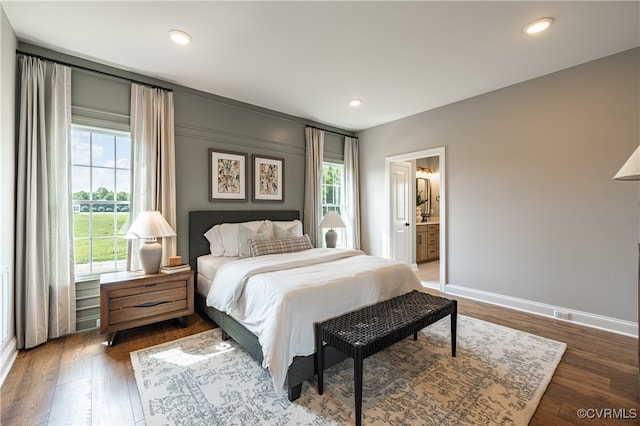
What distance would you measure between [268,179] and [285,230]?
3.02ft

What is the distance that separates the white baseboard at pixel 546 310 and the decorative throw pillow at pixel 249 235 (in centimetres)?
282

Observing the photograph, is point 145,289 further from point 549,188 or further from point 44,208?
point 549,188

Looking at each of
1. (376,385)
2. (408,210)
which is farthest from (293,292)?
(408,210)

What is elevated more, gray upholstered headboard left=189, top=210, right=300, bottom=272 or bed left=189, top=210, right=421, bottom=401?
gray upholstered headboard left=189, top=210, right=300, bottom=272

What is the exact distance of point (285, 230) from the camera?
3.90 metres

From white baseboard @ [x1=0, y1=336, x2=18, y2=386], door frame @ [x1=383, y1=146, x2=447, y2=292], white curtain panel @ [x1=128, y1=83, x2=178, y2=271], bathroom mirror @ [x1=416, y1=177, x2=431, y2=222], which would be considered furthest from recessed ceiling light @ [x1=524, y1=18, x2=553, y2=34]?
white baseboard @ [x1=0, y1=336, x2=18, y2=386]

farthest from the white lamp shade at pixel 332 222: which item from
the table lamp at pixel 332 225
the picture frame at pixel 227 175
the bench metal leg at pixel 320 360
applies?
the bench metal leg at pixel 320 360

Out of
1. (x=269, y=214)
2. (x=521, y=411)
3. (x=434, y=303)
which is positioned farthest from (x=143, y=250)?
(x=521, y=411)

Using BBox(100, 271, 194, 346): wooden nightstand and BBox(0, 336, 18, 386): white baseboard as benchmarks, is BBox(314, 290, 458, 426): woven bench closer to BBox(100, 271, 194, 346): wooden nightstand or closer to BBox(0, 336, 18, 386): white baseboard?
BBox(100, 271, 194, 346): wooden nightstand

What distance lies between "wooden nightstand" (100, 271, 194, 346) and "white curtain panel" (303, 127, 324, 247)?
2201mm

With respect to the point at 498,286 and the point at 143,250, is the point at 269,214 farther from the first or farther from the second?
the point at 498,286

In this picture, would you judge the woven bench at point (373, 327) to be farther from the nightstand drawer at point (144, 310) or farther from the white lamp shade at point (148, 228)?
the white lamp shade at point (148, 228)

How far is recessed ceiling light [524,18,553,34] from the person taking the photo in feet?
7.48

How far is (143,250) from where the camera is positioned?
111 inches
